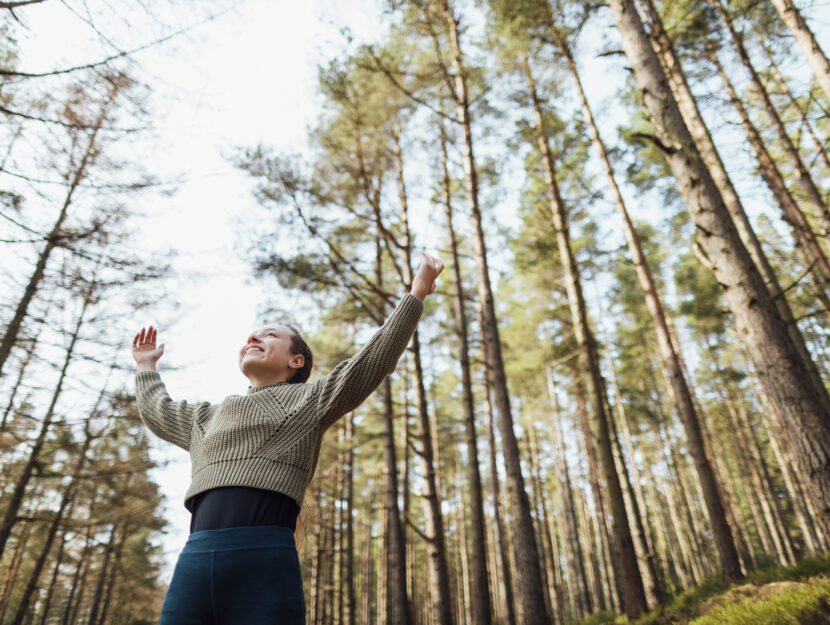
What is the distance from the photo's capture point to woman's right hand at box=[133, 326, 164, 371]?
2143mm

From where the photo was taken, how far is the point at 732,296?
12.2ft

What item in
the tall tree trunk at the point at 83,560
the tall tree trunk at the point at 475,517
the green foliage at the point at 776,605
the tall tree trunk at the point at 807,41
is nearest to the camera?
the green foliage at the point at 776,605

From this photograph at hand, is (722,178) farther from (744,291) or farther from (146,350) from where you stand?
(146,350)

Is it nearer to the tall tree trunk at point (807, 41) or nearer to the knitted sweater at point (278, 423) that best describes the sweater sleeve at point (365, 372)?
the knitted sweater at point (278, 423)

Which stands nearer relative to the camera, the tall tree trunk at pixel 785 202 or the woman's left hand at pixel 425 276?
the woman's left hand at pixel 425 276

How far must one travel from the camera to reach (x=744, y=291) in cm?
363

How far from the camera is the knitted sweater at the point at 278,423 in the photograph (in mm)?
1495

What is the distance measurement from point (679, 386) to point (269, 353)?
778 cm

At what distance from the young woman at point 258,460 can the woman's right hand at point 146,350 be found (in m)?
0.12

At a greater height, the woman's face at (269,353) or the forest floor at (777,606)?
the woman's face at (269,353)

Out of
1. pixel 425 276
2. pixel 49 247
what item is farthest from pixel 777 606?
pixel 49 247

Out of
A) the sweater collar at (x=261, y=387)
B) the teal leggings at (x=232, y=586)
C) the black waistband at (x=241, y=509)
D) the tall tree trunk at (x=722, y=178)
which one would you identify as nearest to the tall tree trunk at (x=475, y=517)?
the tall tree trunk at (x=722, y=178)

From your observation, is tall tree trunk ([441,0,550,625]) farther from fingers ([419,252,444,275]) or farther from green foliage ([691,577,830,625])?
fingers ([419,252,444,275])

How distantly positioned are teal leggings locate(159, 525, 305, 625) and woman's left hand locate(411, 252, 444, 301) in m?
0.98
